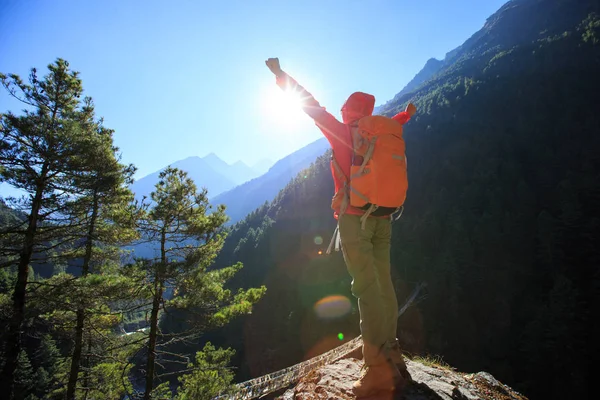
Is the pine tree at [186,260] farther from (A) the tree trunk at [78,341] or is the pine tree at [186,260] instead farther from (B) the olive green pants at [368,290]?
(B) the olive green pants at [368,290]

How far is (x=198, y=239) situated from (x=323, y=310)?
46.6 metres

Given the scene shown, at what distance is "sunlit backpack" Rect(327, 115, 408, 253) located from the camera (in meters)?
2.19

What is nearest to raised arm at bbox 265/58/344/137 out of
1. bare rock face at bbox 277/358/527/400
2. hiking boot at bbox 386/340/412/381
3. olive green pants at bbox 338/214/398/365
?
olive green pants at bbox 338/214/398/365

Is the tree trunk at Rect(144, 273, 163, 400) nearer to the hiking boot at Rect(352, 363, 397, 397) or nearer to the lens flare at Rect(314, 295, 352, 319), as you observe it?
the hiking boot at Rect(352, 363, 397, 397)

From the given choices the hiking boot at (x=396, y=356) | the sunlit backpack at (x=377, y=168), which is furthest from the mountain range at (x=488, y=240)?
the sunlit backpack at (x=377, y=168)

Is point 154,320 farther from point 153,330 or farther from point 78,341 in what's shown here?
point 78,341

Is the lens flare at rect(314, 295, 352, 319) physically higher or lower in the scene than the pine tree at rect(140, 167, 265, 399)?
lower

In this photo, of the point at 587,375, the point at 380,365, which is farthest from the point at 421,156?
the point at 380,365

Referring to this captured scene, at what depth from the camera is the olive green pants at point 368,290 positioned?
88.0 inches

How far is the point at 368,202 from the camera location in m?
2.23

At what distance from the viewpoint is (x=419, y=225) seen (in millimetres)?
50812

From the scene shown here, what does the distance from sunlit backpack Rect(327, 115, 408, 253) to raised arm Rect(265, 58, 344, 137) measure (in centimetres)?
23

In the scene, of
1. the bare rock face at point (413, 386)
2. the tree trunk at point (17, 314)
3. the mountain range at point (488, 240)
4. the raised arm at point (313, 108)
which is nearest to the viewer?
the bare rock face at point (413, 386)

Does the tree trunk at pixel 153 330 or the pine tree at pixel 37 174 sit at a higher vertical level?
the pine tree at pixel 37 174
